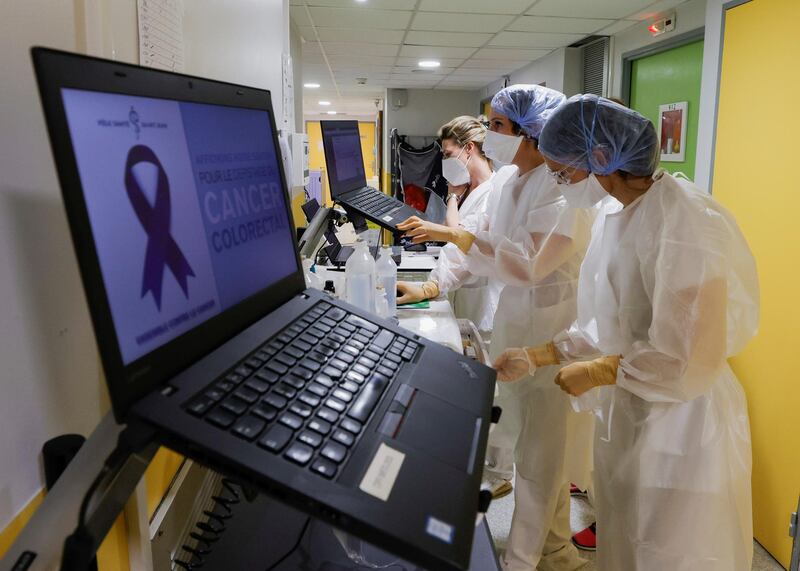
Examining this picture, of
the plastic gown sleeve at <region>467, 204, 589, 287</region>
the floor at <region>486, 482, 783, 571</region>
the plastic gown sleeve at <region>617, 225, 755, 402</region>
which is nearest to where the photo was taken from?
the plastic gown sleeve at <region>617, 225, 755, 402</region>

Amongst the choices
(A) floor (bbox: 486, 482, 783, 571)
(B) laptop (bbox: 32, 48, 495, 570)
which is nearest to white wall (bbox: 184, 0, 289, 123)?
(B) laptop (bbox: 32, 48, 495, 570)

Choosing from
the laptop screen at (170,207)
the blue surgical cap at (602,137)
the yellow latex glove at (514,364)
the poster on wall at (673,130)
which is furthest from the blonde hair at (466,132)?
the laptop screen at (170,207)

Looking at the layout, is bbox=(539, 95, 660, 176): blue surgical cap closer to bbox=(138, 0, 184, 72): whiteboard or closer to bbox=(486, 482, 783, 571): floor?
bbox=(138, 0, 184, 72): whiteboard

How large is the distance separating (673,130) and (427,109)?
5539 millimetres

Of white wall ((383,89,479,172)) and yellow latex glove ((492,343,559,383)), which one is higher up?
white wall ((383,89,479,172))

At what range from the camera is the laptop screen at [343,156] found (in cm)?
184

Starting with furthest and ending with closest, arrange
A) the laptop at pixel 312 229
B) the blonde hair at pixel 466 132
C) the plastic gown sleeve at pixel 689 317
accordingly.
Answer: the blonde hair at pixel 466 132, the laptop at pixel 312 229, the plastic gown sleeve at pixel 689 317

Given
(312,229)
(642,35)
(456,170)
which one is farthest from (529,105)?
(642,35)

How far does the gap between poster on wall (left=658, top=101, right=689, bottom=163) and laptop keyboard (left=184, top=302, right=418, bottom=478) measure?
335 centimetres

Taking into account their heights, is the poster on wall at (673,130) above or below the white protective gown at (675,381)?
above

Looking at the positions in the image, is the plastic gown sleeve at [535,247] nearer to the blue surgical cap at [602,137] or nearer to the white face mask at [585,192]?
the white face mask at [585,192]

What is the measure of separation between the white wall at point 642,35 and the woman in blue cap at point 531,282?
6.74 ft

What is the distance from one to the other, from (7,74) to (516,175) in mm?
1751

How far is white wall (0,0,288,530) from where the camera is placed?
1.53 ft
